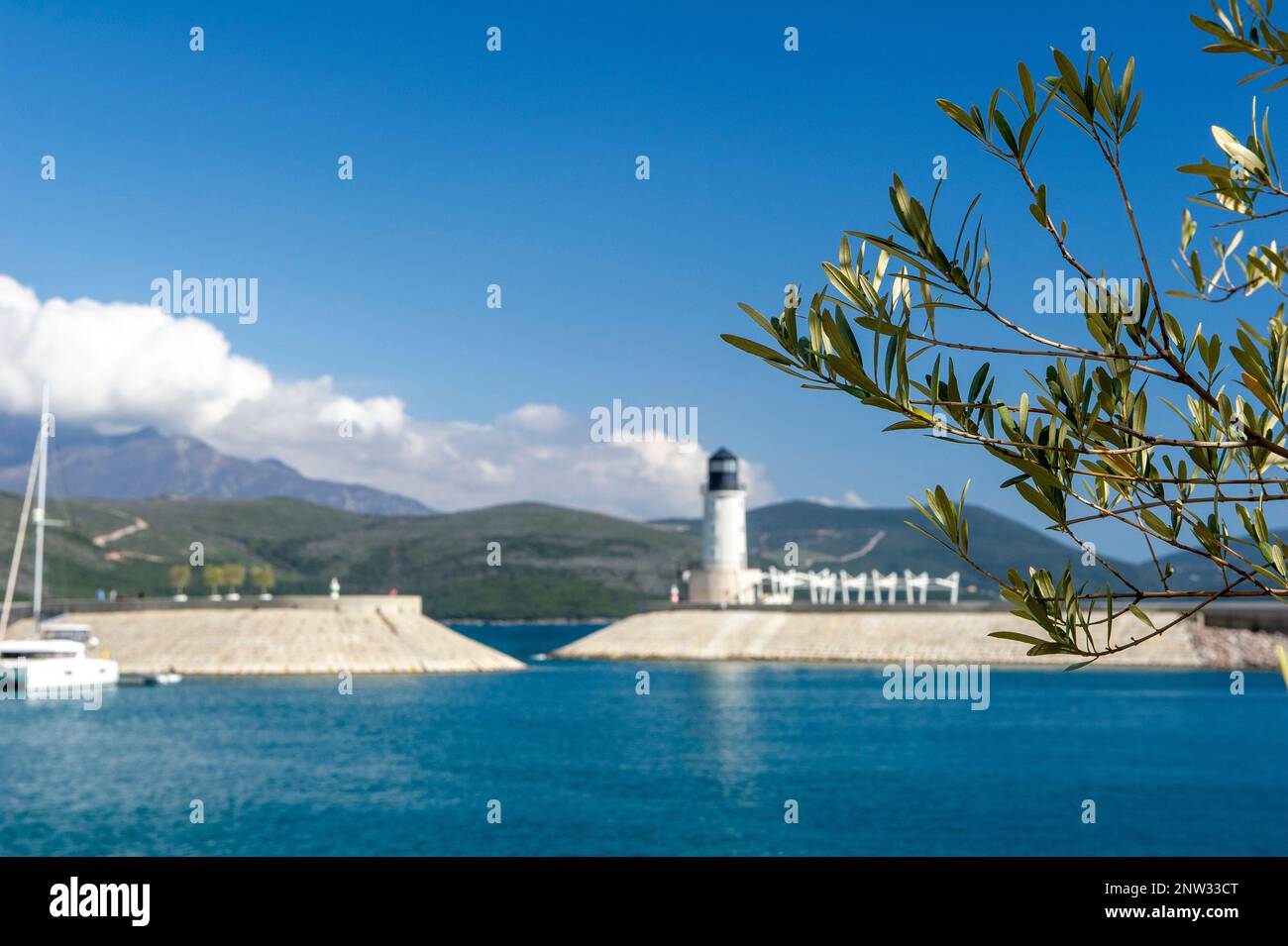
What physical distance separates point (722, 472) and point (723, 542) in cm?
636

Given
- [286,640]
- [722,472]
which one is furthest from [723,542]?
[286,640]

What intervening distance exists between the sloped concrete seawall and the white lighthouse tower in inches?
119

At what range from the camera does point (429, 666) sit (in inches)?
3472

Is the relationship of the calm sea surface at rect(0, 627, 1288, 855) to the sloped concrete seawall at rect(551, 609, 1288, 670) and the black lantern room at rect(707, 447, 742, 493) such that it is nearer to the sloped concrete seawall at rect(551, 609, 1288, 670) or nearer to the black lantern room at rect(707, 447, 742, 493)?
the sloped concrete seawall at rect(551, 609, 1288, 670)

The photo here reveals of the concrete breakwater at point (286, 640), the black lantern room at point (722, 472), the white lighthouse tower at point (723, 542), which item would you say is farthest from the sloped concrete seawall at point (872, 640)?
the concrete breakwater at point (286, 640)

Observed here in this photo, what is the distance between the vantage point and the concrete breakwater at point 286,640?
3273 inches

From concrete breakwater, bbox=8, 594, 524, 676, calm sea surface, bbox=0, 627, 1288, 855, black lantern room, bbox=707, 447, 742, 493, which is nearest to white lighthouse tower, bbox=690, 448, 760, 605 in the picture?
black lantern room, bbox=707, 447, 742, 493

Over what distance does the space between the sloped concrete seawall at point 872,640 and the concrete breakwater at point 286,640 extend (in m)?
16.5

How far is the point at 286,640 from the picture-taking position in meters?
85.2

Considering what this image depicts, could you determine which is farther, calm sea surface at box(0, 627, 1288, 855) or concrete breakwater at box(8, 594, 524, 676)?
concrete breakwater at box(8, 594, 524, 676)

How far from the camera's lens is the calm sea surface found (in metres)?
34.7

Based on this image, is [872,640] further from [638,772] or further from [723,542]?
[638,772]
